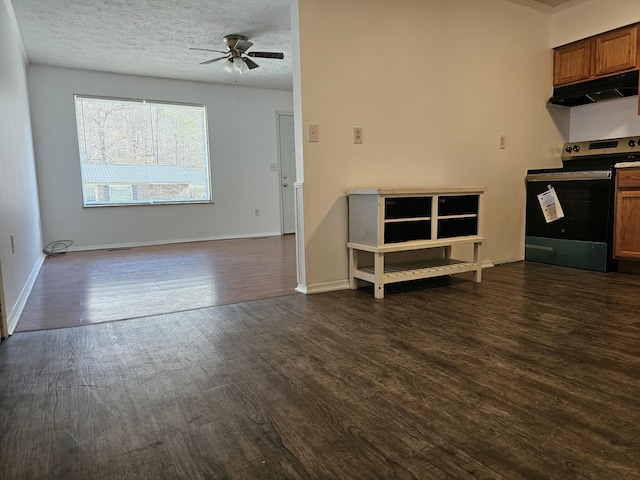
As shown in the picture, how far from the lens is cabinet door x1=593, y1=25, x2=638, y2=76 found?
3.41 m

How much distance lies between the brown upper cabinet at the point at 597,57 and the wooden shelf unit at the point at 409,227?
180 centimetres

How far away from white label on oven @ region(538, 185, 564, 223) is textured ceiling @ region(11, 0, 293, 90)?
2922 millimetres

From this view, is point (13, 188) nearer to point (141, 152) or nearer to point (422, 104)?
point (141, 152)

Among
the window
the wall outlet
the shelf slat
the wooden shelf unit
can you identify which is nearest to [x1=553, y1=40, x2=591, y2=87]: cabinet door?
the wooden shelf unit

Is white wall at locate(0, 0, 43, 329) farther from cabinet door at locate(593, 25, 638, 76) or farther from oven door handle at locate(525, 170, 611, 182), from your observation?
cabinet door at locate(593, 25, 638, 76)

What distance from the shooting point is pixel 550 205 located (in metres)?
3.74

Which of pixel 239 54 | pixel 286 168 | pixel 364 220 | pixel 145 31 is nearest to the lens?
pixel 364 220

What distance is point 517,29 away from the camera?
3.74 meters

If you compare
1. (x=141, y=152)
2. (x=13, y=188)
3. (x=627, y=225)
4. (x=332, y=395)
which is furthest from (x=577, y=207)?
(x=141, y=152)

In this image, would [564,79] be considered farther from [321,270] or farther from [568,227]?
[321,270]

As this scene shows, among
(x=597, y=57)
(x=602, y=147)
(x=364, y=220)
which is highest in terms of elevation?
(x=597, y=57)

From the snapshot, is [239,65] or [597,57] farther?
[239,65]

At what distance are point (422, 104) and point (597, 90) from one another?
173 cm

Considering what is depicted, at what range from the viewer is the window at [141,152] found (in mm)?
5479
